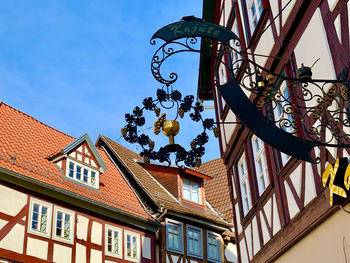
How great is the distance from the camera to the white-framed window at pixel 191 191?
2292 cm

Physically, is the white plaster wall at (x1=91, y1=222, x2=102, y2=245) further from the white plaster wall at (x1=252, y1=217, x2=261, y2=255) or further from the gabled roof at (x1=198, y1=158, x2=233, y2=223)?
the white plaster wall at (x1=252, y1=217, x2=261, y2=255)

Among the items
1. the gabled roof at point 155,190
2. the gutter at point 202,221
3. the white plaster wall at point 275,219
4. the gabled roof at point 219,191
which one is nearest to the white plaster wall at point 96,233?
the gabled roof at point 155,190

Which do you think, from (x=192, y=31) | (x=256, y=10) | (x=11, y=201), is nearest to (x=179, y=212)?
(x=11, y=201)

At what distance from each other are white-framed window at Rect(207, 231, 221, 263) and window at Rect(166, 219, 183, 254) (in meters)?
1.62

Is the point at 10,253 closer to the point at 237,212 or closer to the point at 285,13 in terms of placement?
the point at 237,212

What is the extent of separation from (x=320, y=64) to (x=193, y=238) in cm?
1511

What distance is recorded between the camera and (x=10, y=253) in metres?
14.5

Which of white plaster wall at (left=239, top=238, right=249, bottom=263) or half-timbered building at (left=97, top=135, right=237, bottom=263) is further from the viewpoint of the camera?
half-timbered building at (left=97, top=135, right=237, bottom=263)

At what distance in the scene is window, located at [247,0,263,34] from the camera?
10135mm

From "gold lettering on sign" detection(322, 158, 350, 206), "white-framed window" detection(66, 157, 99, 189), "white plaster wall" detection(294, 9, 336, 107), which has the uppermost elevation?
"white-framed window" detection(66, 157, 99, 189)

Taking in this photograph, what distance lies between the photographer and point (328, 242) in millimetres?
6953

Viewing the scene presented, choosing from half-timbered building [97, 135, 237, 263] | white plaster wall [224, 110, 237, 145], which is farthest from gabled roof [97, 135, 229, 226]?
white plaster wall [224, 110, 237, 145]

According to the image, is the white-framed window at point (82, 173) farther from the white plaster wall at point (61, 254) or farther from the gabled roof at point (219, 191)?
the gabled roof at point (219, 191)

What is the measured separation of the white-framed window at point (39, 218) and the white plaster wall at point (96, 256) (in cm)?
190
